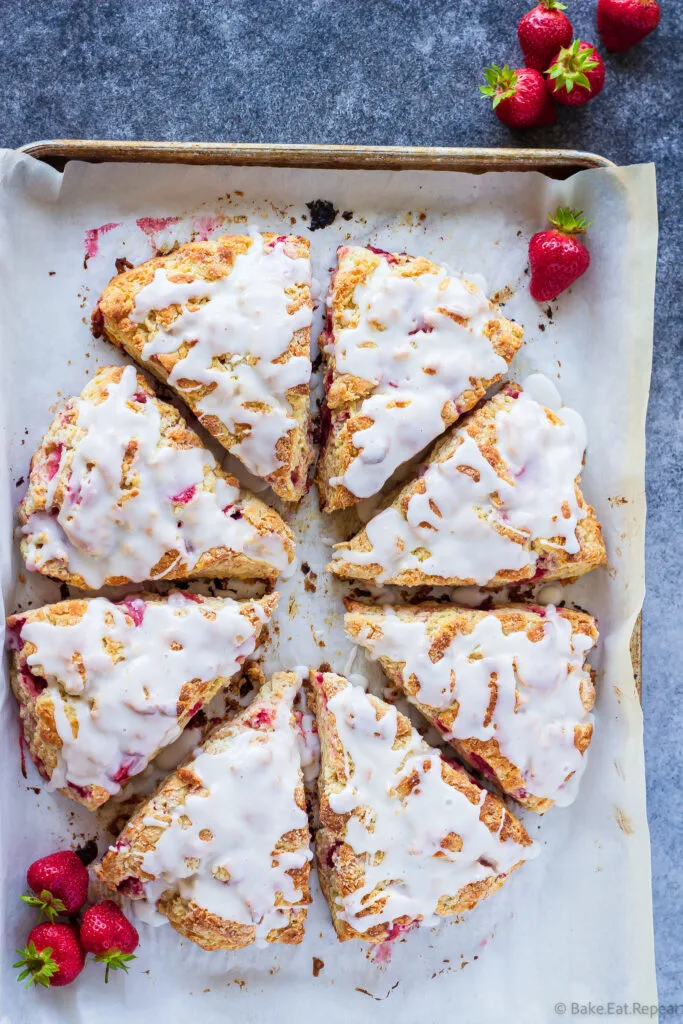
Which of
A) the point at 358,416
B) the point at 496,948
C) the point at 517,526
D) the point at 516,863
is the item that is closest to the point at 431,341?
the point at 358,416

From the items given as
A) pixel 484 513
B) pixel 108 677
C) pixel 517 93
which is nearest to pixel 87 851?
pixel 108 677

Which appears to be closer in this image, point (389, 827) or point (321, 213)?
point (389, 827)

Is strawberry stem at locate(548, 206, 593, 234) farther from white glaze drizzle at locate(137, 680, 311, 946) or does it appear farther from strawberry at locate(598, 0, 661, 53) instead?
white glaze drizzle at locate(137, 680, 311, 946)

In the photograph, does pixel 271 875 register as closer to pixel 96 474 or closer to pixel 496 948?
pixel 496 948

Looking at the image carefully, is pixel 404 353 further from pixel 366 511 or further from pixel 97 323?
pixel 97 323

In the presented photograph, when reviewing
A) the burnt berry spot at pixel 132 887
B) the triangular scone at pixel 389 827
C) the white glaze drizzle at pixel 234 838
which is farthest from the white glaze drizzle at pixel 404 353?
the burnt berry spot at pixel 132 887

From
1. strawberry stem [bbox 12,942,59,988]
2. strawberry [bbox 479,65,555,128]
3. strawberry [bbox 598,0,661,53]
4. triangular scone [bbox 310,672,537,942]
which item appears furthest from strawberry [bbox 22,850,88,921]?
strawberry [bbox 598,0,661,53]
